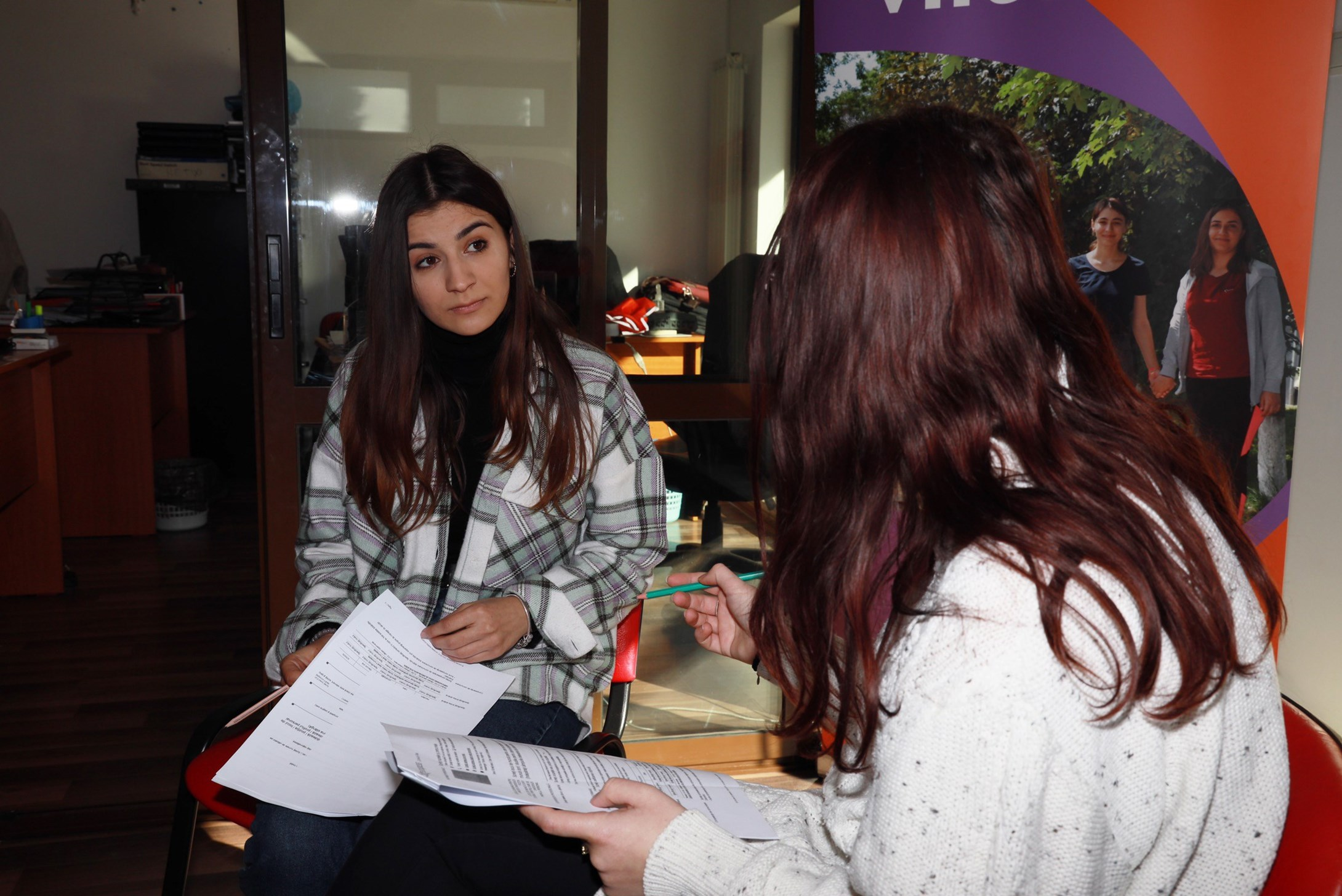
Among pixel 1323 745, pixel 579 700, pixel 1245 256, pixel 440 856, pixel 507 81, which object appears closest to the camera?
pixel 1323 745

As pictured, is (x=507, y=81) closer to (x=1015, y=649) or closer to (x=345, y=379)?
(x=345, y=379)

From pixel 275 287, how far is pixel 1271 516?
87.2 inches

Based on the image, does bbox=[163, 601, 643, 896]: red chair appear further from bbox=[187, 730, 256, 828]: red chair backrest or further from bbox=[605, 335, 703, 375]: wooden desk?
bbox=[605, 335, 703, 375]: wooden desk

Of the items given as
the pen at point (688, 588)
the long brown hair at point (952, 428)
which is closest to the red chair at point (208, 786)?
the pen at point (688, 588)

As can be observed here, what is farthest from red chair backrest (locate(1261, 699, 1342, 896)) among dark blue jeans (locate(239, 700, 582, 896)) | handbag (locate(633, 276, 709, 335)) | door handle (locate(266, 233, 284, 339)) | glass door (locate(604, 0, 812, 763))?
door handle (locate(266, 233, 284, 339))

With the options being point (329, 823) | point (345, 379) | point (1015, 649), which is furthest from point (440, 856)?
point (345, 379)

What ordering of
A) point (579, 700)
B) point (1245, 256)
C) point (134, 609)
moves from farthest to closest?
point (134, 609), point (1245, 256), point (579, 700)

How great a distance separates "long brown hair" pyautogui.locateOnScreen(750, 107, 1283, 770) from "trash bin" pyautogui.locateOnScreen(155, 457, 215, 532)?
4429 millimetres

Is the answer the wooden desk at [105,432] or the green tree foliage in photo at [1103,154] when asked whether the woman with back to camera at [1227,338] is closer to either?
the green tree foliage in photo at [1103,154]

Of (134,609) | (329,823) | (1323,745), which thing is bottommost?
(134,609)

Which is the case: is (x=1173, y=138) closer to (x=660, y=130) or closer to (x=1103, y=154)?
(x=1103, y=154)

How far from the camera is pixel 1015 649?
67cm

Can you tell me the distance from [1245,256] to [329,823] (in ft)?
6.20

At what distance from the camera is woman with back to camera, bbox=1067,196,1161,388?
192 centimetres
